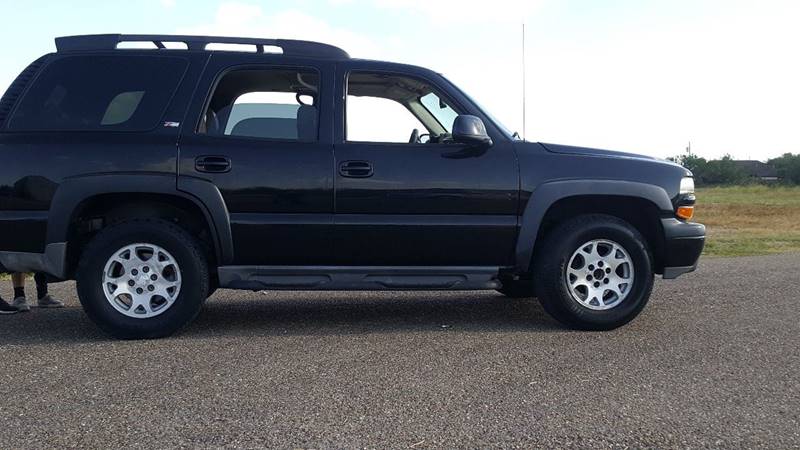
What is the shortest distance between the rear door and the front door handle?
0.31 ft

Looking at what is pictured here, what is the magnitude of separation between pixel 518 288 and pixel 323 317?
1.78m

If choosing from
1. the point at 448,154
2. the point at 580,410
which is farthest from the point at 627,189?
the point at 580,410

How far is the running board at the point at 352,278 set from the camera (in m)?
4.93

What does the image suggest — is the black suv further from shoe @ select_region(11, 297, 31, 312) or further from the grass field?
the grass field

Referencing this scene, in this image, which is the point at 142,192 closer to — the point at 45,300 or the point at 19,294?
the point at 19,294

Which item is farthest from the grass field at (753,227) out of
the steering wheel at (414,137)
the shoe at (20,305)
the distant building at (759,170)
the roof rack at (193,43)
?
the distant building at (759,170)

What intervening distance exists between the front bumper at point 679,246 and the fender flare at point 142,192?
3.11 meters

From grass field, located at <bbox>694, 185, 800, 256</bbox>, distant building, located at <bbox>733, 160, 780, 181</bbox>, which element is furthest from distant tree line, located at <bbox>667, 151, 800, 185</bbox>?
grass field, located at <bbox>694, 185, 800, 256</bbox>

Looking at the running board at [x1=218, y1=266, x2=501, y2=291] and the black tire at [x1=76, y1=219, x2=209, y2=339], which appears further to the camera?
the running board at [x1=218, y1=266, x2=501, y2=291]

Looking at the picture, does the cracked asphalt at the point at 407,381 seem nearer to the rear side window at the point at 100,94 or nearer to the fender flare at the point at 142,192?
the fender flare at the point at 142,192

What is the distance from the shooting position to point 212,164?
4840 millimetres

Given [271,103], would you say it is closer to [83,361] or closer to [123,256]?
[123,256]

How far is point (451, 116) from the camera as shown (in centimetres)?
538

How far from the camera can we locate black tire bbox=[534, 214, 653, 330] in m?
5.06
